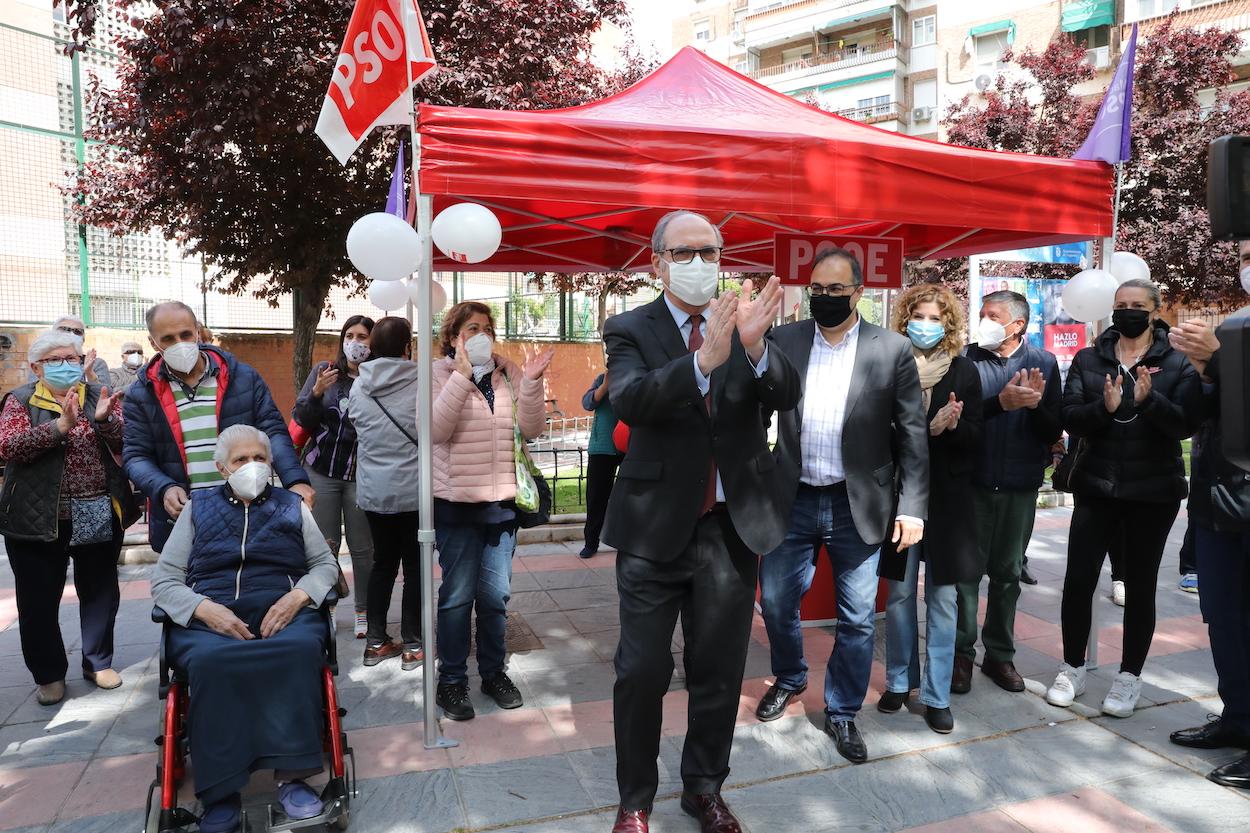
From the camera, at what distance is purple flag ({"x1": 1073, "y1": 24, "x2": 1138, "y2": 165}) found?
406cm

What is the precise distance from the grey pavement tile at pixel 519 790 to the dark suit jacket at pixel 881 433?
4.87 ft

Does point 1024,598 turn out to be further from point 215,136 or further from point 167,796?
point 215,136

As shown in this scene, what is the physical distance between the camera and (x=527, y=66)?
863 cm

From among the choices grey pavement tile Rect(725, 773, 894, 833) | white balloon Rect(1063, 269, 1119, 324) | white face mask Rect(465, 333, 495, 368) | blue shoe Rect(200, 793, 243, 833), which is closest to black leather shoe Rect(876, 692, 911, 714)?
grey pavement tile Rect(725, 773, 894, 833)

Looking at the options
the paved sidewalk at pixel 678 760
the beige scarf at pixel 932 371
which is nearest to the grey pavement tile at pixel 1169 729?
the paved sidewalk at pixel 678 760

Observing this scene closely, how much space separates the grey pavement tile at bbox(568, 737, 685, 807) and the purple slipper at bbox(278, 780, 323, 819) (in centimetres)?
96

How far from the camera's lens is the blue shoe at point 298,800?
2797 millimetres

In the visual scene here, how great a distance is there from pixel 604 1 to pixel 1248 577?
28.2 feet

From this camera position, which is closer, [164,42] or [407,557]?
[407,557]

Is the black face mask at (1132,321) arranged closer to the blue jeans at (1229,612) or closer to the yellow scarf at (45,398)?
the blue jeans at (1229,612)

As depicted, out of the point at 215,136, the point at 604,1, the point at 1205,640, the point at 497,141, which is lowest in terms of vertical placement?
the point at 1205,640

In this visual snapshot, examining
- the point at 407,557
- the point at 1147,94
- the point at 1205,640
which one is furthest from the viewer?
Answer: the point at 1147,94

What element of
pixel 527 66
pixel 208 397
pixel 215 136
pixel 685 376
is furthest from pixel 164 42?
pixel 685 376

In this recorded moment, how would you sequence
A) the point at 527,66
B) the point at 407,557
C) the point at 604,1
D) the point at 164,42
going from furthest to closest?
the point at 604,1 < the point at 527,66 < the point at 164,42 < the point at 407,557
